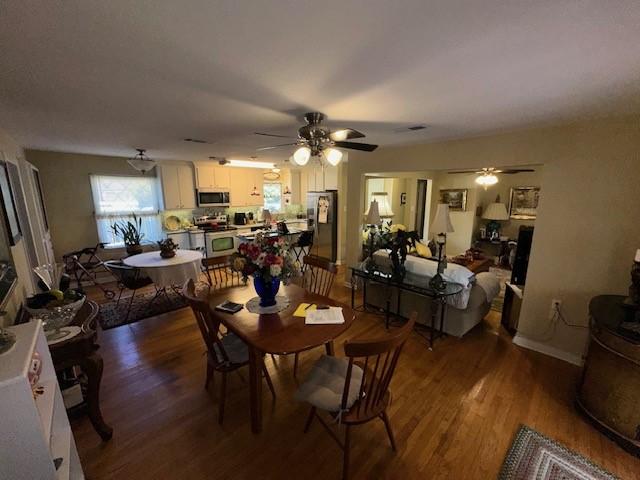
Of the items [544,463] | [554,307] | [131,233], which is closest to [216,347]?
[544,463]

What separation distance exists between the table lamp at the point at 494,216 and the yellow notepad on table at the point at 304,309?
5.56m

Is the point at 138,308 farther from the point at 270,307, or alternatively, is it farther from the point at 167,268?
the point at 270,307

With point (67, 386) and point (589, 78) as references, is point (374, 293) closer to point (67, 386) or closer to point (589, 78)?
point (589, 78)

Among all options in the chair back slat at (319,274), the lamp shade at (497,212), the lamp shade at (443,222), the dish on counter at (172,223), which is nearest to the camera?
the chair back slat at (319,274)

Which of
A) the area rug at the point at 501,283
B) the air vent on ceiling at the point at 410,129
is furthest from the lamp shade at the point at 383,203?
the air vent on ceiling at the point at 410,129

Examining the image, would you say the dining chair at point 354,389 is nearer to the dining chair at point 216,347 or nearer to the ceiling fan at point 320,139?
the dining chair at point 216,347

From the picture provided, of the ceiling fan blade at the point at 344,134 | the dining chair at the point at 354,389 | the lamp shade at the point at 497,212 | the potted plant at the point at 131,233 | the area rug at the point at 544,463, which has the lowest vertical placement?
the area rug at the point at 544,463

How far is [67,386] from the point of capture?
76.4 inches

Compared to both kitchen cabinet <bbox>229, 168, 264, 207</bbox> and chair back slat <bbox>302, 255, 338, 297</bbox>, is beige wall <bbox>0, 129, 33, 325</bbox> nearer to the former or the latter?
chair back slat <bbox>302, 255, 338, 297</bbox>

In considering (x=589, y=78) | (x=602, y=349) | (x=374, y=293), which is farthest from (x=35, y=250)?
(x=602, y=349)

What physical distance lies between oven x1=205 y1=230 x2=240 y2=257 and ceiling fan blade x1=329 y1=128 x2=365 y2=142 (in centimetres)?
428

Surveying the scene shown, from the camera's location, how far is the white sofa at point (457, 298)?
279cm

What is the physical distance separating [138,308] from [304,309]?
2.93 m

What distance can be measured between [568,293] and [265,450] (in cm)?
301
